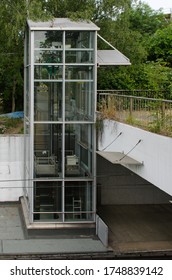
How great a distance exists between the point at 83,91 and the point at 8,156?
17.2 ft

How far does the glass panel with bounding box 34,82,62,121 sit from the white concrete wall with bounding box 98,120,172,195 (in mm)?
2266

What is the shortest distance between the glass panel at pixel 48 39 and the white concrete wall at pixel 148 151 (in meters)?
3.16

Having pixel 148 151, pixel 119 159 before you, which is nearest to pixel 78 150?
pixel 119 159

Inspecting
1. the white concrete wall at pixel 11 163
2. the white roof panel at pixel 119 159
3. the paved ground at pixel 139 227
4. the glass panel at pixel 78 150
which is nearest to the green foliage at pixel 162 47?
the paved ground at pixel 139 227

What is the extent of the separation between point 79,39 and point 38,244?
6336mm

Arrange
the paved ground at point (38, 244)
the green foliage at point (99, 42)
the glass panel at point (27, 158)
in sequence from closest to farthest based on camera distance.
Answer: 1. the paved ground at point (38, 244)
2. the glass panel at point (27, 158)
3. the green foliage at point (99, 42)

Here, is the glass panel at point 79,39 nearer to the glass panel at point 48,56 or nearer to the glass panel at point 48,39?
the glass panel at point 48,39

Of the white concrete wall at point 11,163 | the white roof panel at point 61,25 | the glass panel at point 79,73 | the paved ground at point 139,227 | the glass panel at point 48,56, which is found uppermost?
the white roof panel at point 61,25

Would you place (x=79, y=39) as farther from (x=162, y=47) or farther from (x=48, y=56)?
(x=162, y=47)

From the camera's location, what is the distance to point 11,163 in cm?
2128

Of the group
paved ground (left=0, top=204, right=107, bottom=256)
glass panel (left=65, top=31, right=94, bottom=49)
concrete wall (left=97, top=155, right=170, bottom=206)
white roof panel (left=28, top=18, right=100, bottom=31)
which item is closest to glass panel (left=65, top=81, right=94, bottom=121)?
glass panel (left=65, top=31, right=94, bottom=49)

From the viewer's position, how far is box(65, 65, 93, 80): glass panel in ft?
55.9

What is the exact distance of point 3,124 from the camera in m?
22.8

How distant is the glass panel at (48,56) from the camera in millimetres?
16812
